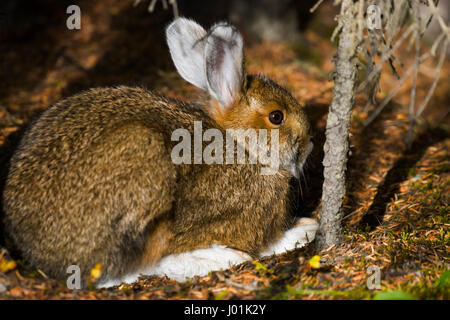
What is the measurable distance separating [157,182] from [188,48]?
66.9 inches

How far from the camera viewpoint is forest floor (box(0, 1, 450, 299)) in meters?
3.77

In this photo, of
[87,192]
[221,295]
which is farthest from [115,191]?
[221,295]

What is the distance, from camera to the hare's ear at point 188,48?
16.3ft

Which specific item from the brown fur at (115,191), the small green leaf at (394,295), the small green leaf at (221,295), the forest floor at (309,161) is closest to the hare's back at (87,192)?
the brown fur at (115,191)

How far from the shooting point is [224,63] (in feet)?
15.5

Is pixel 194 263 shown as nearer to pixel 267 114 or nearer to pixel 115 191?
pixel 115 191

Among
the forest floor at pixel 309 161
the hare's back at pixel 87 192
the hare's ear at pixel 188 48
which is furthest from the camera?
the hare's ear at pixel 188 48

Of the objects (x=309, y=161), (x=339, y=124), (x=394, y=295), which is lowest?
(x=394, y=295)

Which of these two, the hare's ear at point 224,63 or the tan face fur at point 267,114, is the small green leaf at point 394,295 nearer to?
the tan face fur at point 267,114

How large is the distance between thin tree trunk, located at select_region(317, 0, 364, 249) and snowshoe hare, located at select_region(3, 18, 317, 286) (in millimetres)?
720

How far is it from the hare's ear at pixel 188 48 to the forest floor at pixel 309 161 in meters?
0.67

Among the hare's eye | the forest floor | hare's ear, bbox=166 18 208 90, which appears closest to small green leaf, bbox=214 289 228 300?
the forest floor

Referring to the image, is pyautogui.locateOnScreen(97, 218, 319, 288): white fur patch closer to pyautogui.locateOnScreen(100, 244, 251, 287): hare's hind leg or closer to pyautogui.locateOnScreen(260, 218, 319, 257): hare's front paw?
pyautogui.locateOnScreen(100, 244, 251, 287): hare's hind leg
